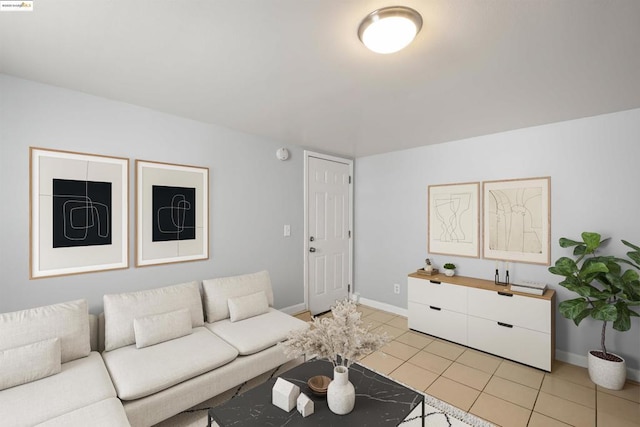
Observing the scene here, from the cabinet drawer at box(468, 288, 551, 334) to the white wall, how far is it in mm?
381

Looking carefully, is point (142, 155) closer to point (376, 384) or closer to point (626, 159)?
point (376, 384)

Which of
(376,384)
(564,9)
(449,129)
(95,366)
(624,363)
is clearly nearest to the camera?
(564,9)

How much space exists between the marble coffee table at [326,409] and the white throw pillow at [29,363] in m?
1.08

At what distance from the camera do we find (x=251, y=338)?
92.9 inches

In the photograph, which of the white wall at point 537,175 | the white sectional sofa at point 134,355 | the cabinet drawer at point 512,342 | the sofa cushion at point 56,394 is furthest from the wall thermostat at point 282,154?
the cabinet drawer at point 512,342

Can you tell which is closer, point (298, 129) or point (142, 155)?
point (142, 155)

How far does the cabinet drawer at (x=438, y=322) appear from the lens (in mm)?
3146

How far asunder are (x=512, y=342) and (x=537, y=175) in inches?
66.6

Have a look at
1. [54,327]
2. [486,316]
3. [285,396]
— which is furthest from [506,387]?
[54,327]

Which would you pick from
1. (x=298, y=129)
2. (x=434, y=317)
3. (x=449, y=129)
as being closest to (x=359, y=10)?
(x=298, y=129)

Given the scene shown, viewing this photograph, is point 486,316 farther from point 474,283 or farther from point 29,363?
point 29,363

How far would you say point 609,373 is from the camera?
2336 mm

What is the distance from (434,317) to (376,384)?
6.26 feet

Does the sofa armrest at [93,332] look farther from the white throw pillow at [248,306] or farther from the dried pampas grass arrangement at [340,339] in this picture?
the dried pampas grass arrangement at [340,339]
